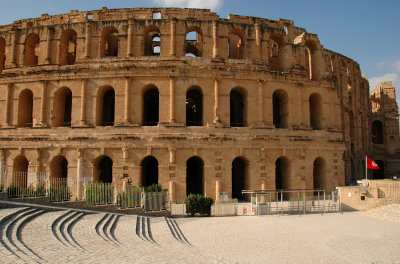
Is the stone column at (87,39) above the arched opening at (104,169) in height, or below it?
above

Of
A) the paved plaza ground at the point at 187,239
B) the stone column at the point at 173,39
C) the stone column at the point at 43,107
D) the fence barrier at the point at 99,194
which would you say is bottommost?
the paved plaza ground at the point at 187,239

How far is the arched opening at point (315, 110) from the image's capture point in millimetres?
28100

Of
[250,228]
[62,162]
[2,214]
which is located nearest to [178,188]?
[250,228]

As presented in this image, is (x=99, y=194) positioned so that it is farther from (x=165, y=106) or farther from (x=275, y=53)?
(x=275, y=53)

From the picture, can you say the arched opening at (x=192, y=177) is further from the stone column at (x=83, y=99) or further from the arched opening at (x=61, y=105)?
the arched opening at (x=61, y=105)

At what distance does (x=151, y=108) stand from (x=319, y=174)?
1657 cm

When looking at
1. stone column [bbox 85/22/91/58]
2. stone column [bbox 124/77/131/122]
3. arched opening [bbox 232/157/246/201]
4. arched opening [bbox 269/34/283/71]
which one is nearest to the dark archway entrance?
stone column [bbox 124/77/131/122]

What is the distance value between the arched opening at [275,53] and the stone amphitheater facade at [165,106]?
0.37 meters

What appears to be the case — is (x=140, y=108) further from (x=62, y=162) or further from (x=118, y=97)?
(x=62, y=162)

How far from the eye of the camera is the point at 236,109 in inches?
1136

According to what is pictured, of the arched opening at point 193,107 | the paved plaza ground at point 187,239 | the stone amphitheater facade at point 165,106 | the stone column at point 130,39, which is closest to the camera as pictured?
the paved plaza ground at point 187,239

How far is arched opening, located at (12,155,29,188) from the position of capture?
23.2 m

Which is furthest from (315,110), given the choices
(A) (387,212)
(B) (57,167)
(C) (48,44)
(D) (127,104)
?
(C) (48,44)

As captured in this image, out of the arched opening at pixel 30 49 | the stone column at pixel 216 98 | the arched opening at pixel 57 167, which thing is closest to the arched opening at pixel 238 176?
the stone column at pixel 216 98
